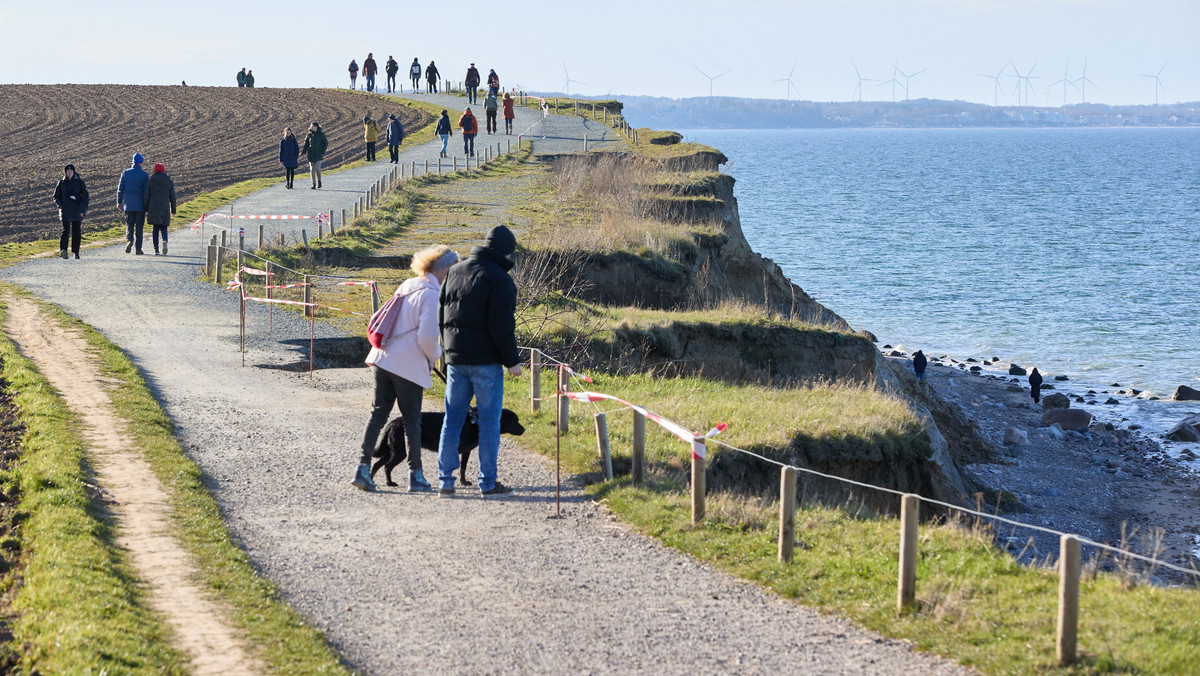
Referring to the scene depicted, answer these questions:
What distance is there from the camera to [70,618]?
7.29m

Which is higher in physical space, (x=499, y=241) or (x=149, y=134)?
(x=149, y=134)

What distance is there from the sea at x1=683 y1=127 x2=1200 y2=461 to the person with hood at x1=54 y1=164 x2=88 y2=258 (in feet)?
80.7

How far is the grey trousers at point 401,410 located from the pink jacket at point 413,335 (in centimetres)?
10

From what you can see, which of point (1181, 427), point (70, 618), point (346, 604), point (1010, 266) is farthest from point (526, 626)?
point (1010, 266)

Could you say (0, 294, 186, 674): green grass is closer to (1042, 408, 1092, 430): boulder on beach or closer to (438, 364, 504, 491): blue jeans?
(438, 364, 504, 491): blue jeans

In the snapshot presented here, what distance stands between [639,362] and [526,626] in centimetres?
1163

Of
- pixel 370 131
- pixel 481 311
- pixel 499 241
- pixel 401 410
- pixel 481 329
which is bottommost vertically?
pixel 401 410

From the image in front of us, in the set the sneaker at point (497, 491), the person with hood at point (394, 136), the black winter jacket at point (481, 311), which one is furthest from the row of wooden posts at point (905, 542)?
the person with hood at point (394, 136)

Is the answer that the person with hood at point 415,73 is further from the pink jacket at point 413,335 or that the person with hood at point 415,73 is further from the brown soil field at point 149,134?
the pink jacket at point 413,335

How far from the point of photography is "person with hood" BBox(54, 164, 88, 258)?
2323cm

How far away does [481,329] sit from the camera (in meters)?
9.65

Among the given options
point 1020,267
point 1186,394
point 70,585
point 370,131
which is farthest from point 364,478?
point 1020,267

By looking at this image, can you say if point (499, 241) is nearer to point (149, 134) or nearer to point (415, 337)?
point (415, 337)

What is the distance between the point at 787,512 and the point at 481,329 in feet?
9.31
